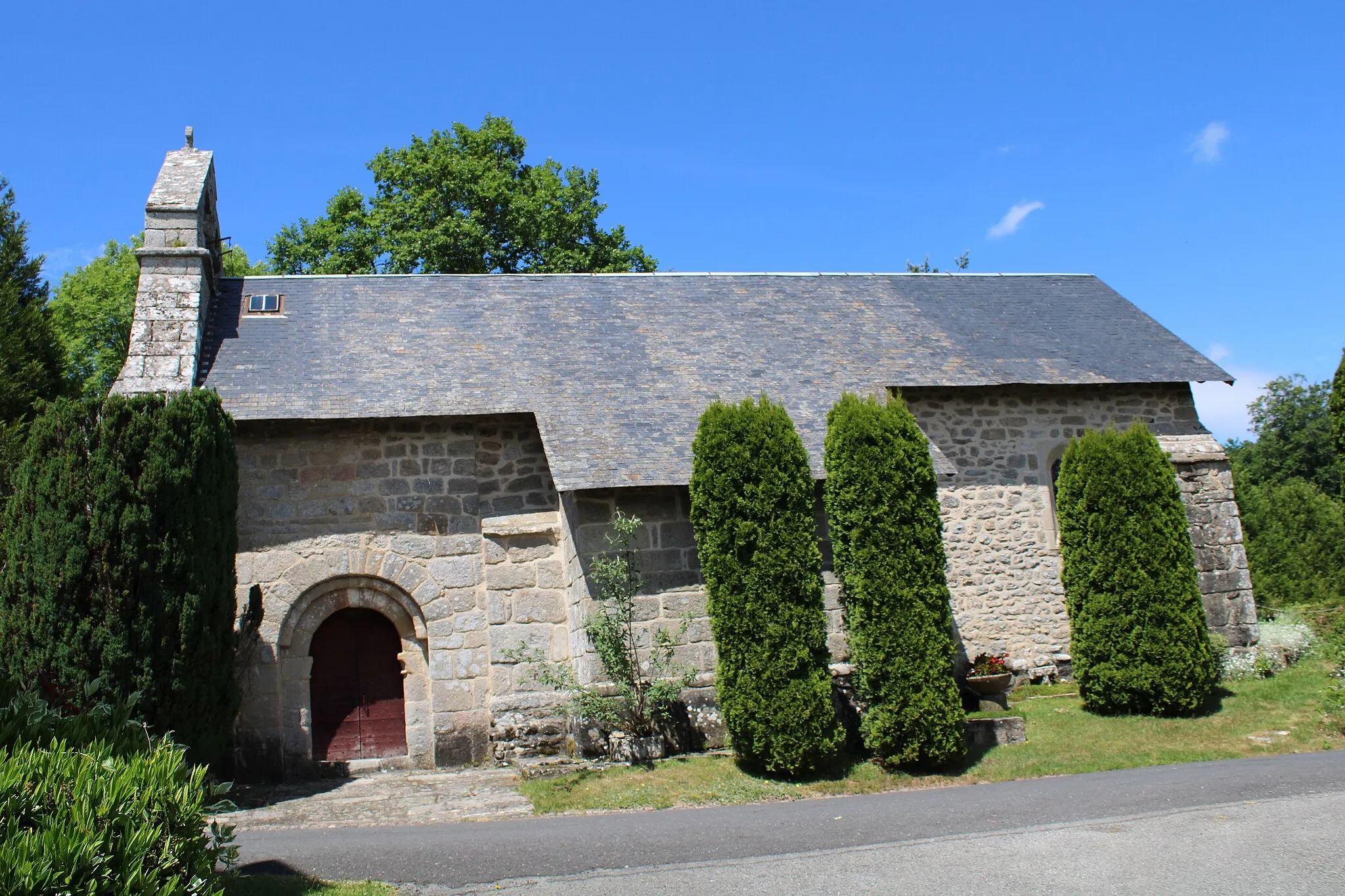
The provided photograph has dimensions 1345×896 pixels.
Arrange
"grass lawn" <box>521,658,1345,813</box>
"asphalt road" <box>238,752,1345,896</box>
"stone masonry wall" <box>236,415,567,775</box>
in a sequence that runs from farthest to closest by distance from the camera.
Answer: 1. "stone masonry wall" <box>236,415,567,775</box>
2. "grass lawn" <box>521,658,1345,813</box>
3. "asphalt road" <box>238,752,1345,896</box>

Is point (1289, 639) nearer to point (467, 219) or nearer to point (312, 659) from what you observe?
point (312, 659)

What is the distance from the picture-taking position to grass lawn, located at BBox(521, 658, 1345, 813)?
8281mm

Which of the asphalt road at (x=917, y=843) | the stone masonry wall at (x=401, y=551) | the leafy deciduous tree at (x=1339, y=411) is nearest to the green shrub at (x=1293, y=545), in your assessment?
the leafy deciduous tree at (x=1339, y=411)

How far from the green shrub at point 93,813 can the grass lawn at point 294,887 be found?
694 millimetres

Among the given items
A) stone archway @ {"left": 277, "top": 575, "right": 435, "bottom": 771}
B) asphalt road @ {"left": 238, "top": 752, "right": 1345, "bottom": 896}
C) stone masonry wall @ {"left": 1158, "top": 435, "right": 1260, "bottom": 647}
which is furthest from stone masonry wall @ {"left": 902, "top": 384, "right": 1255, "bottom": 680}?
stone archway @ {"left": 277, "top": 575, "right": 435, "bottom": 771}

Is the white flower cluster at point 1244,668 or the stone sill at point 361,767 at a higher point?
the white flower cluster at point 1244,668

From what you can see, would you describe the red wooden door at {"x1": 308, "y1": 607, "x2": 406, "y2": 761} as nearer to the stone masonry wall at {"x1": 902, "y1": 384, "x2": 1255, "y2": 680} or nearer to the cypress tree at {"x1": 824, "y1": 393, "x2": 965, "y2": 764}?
the cypress tree at {"x1": 824, "y1": 393, "x2": 965, "y2": 764}

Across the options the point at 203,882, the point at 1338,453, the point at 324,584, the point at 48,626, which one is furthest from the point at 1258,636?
the point at 48,626

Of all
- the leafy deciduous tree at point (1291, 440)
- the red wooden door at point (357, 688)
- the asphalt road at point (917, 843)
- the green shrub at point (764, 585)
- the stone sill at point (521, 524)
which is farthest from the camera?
the leafy deciduous tree at point (1291, 440)

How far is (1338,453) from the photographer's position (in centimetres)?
1032

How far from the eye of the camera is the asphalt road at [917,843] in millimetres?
5594

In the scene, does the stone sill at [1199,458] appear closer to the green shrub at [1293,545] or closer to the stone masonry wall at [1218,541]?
the stone masonry wall at [1218,541]

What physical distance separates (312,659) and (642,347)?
18.3 ft

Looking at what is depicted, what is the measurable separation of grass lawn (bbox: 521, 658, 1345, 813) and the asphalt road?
408mm
